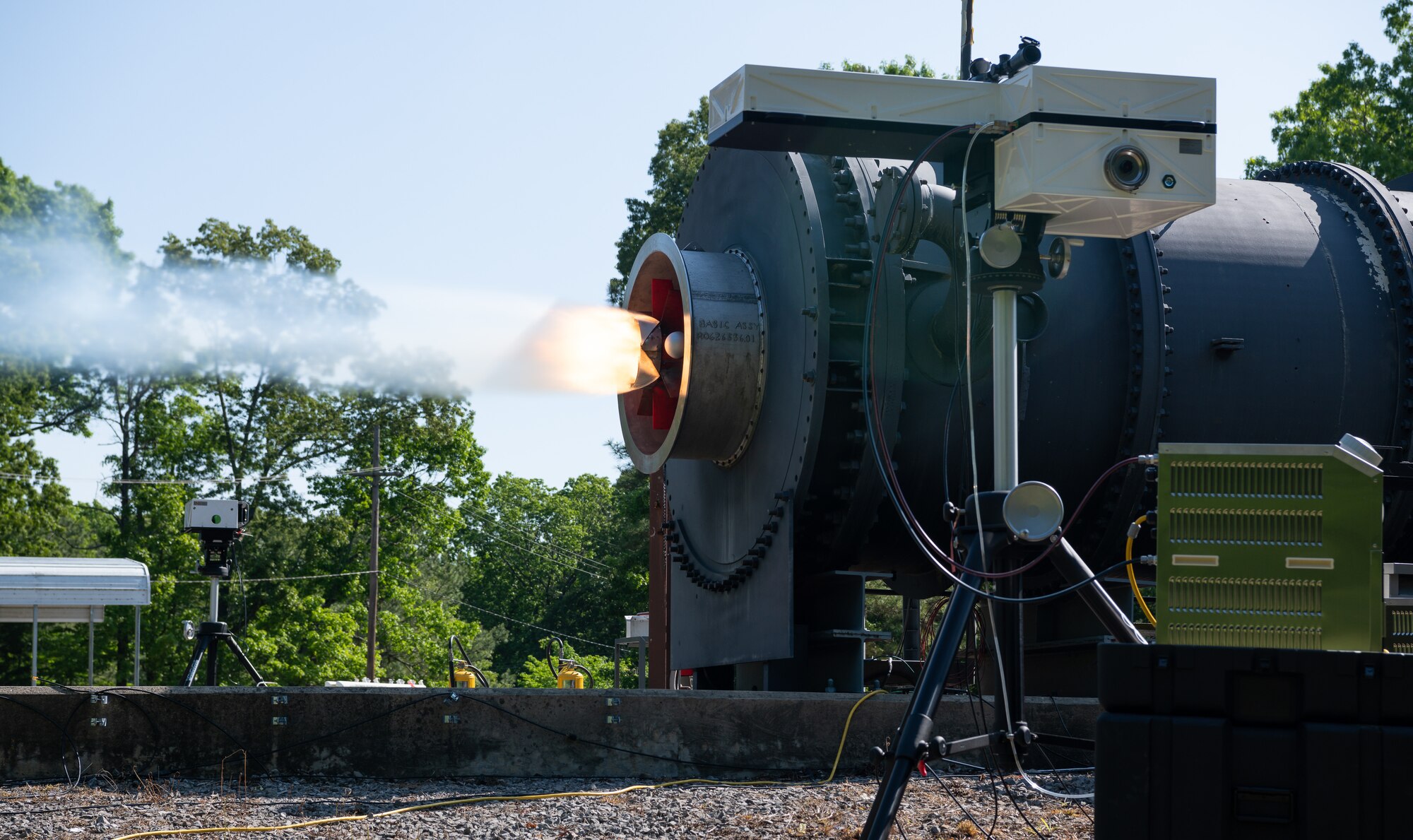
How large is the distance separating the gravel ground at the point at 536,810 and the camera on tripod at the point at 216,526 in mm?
3703

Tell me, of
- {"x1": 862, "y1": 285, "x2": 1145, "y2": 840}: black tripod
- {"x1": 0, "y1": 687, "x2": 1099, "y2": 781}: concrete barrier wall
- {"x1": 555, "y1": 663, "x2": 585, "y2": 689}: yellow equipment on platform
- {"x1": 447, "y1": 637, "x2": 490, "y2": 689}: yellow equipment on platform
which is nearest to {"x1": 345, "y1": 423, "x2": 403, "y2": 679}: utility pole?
{"x1": 447, "y1": 637, "x2": 490, "y2": 689}: yellow equipment on platform

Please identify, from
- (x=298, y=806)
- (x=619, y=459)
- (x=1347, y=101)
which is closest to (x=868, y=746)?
(x=298, y=806)

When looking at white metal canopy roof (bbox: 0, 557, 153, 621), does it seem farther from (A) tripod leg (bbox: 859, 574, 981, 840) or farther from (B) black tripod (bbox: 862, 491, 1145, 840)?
(A) tripod leg (bbox: 859, 574, 981, 840)

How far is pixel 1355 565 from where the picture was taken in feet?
13.4

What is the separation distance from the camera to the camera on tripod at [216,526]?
1006cm

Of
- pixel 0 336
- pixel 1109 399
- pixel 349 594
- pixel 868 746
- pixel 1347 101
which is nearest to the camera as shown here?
pixel 868 746

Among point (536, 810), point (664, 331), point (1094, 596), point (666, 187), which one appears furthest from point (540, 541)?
point (1094, 596)

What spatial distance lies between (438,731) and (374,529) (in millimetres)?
29816

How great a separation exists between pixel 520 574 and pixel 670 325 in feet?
215

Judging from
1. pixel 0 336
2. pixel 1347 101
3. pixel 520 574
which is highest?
pixel 1347 101

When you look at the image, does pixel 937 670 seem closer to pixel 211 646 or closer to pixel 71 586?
pixel 211 646

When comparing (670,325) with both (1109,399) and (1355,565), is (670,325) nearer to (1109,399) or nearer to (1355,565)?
(1109,399)

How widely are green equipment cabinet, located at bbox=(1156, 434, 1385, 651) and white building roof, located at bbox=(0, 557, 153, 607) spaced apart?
11380mm

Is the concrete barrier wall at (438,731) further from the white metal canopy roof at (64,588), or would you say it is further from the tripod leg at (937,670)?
the white metal canopy roof at (64,588)
